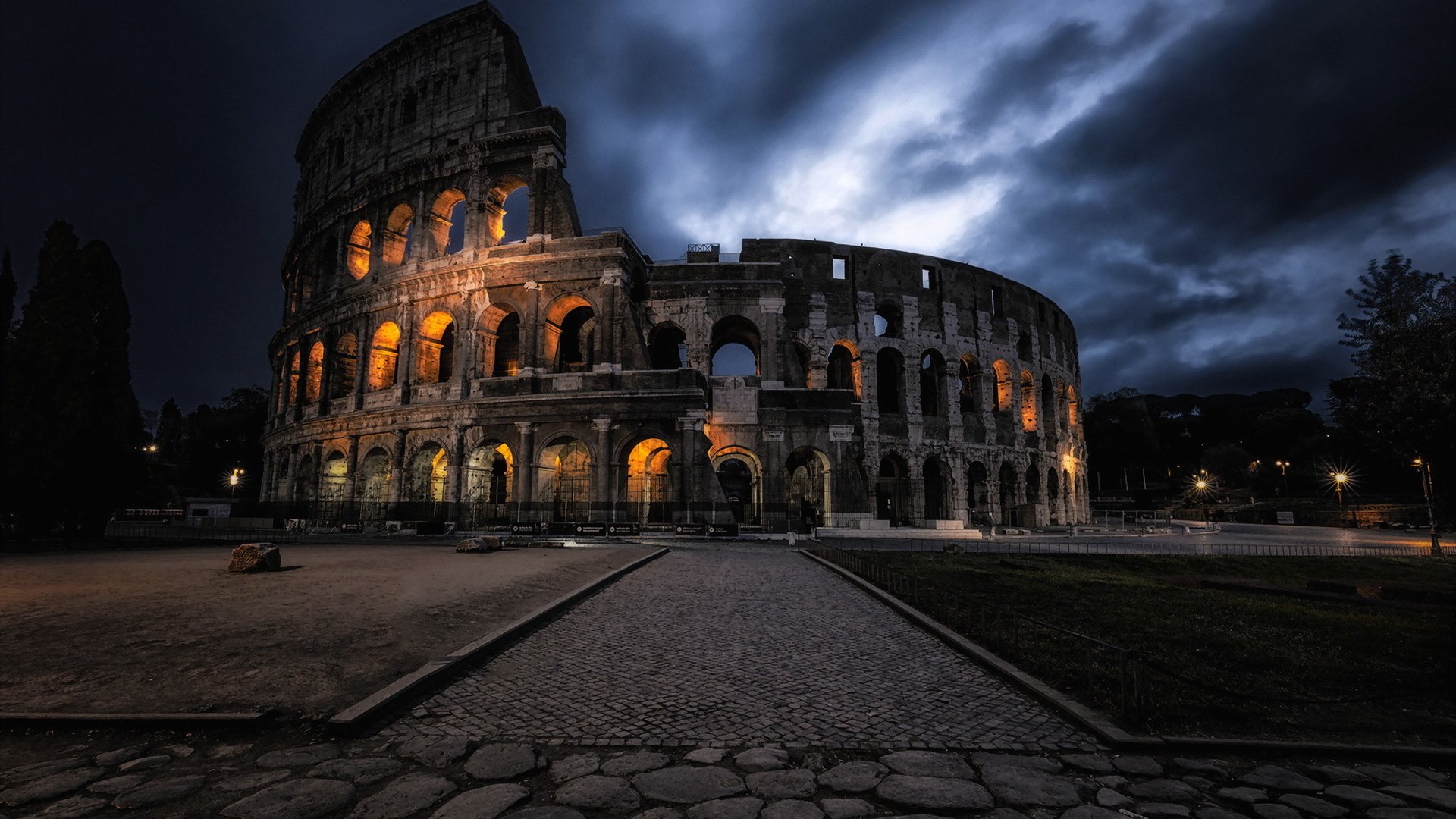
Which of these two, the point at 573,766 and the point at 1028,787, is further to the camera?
the point at 573,766

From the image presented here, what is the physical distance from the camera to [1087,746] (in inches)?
151

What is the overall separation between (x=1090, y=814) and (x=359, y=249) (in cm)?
3811

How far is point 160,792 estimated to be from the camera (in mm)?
3088

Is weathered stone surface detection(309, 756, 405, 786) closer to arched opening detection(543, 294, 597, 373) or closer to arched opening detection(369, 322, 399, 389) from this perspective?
arched opening detection(543, 294, 597, 373)

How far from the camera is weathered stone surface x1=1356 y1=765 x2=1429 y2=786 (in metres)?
3.35

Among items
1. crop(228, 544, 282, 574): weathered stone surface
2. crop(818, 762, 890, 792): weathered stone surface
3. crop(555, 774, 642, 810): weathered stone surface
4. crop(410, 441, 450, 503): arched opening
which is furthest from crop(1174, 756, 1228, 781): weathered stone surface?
crop(410, 441, 450, 503): arched opening

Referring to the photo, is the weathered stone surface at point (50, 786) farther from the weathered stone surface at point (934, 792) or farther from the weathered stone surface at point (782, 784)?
the weathered stone surface at point (934, 792)

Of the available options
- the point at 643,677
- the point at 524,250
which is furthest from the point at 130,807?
the point at 524,250

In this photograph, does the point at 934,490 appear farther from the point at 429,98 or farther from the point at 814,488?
the point at 429,98

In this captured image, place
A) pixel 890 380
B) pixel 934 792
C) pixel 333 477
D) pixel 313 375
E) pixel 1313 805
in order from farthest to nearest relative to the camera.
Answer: pixel 890 380, pixel 313 375, pixel 333 477, pixel 934 792, pixel 1313 805

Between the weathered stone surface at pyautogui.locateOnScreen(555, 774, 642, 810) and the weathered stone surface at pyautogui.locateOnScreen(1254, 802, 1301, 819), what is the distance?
2921 mm

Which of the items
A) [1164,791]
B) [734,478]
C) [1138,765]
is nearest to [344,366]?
[734,478]

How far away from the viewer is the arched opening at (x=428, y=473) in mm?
27859

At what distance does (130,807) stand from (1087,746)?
5.03 m
